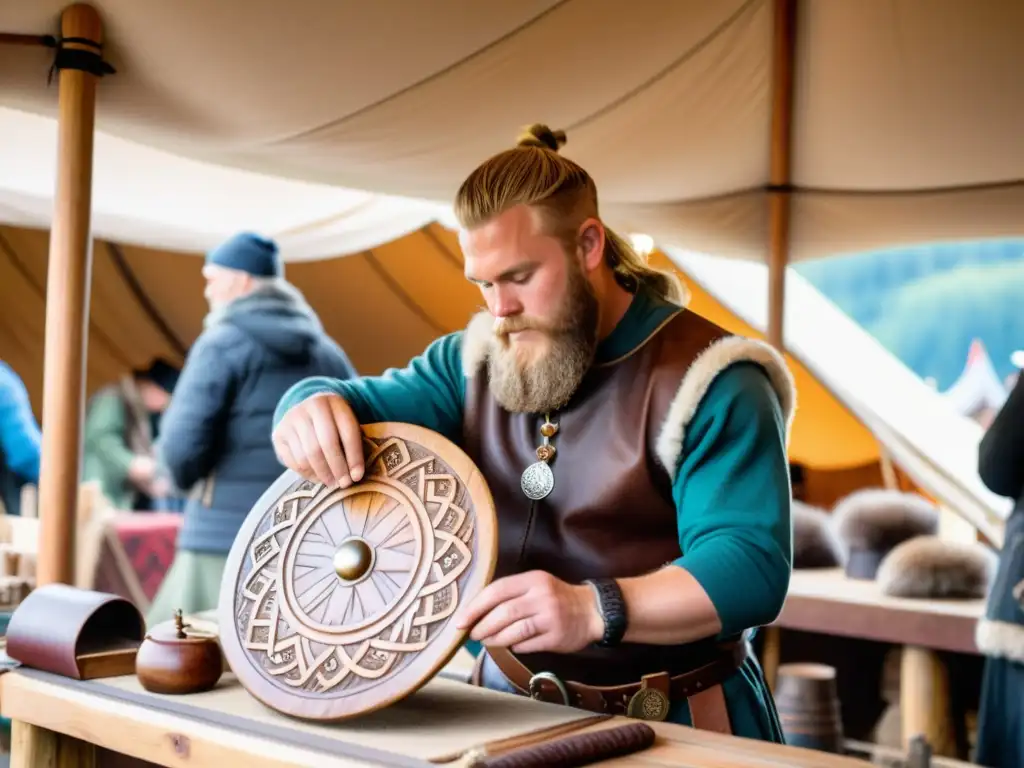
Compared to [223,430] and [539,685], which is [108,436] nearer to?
[223,430]

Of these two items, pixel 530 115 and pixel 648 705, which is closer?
pixel 648 705

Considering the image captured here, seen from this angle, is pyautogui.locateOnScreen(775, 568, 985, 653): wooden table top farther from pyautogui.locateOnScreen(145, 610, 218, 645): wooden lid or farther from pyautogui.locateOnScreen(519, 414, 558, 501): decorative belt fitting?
pyautogui.locateOnScreen(145, 610, 218, 645): wooden lid

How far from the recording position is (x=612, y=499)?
1329 millimetres

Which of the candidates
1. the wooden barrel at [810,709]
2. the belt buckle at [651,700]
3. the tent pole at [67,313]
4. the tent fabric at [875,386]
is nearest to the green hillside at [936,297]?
the tent fabric at [875,386]

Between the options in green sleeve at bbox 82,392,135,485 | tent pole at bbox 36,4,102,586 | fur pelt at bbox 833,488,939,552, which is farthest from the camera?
green sleeve at bbox 82,392,135,485

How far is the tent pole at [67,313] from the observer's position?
2.19 m

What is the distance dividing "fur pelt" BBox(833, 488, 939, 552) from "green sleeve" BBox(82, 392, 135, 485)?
3066mm

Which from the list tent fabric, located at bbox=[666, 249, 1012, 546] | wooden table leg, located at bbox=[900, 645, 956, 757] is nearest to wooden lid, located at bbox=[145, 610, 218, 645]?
wooden table leg, located at bbox=[900, 645, 956, 757]

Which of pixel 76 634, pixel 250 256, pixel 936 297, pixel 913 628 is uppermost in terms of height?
pixel 936 297

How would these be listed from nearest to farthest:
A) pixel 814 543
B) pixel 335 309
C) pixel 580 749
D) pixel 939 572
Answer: pixel 580 749
pixel 939 572
pixel 814 543
pixel 335 309

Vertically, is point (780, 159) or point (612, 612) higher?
point (780, 159)

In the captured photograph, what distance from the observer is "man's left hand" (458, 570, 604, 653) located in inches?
41.6

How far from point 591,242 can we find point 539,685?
1.91 ft

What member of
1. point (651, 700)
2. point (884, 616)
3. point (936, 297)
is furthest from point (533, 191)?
point (936, 297)
